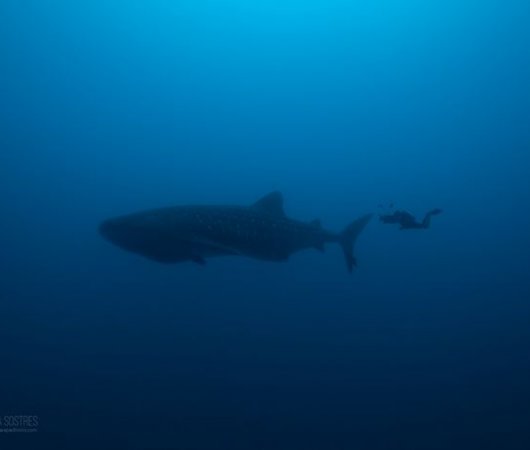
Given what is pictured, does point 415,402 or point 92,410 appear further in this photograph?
point 415,402

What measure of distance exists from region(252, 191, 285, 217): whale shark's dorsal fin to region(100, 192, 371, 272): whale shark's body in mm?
19

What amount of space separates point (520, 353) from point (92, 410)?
1656cm

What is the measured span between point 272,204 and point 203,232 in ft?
5.17

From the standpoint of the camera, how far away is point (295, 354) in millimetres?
17297

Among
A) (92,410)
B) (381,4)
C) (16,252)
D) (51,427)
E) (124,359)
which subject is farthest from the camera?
(381,4)

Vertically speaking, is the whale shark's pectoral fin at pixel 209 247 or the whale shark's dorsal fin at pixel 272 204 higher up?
the whale shark's dorsal fin at pixel 272 204

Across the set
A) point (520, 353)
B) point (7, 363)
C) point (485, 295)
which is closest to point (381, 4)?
point (485, 295)

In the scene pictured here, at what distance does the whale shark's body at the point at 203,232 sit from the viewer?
269 inches

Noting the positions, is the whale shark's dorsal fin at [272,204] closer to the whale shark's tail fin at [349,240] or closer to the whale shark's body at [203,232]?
the whale shark's body at [203,232]

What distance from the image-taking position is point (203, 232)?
7020 millimetres

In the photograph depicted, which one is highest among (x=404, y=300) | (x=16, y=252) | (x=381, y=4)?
(x=381, y=4)

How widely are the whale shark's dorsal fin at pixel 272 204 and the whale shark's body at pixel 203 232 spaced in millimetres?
19

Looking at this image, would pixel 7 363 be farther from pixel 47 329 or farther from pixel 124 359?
pixel 124 359

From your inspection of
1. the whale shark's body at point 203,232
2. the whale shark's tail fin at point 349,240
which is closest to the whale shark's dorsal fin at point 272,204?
the whale shark's body at point 203,232
